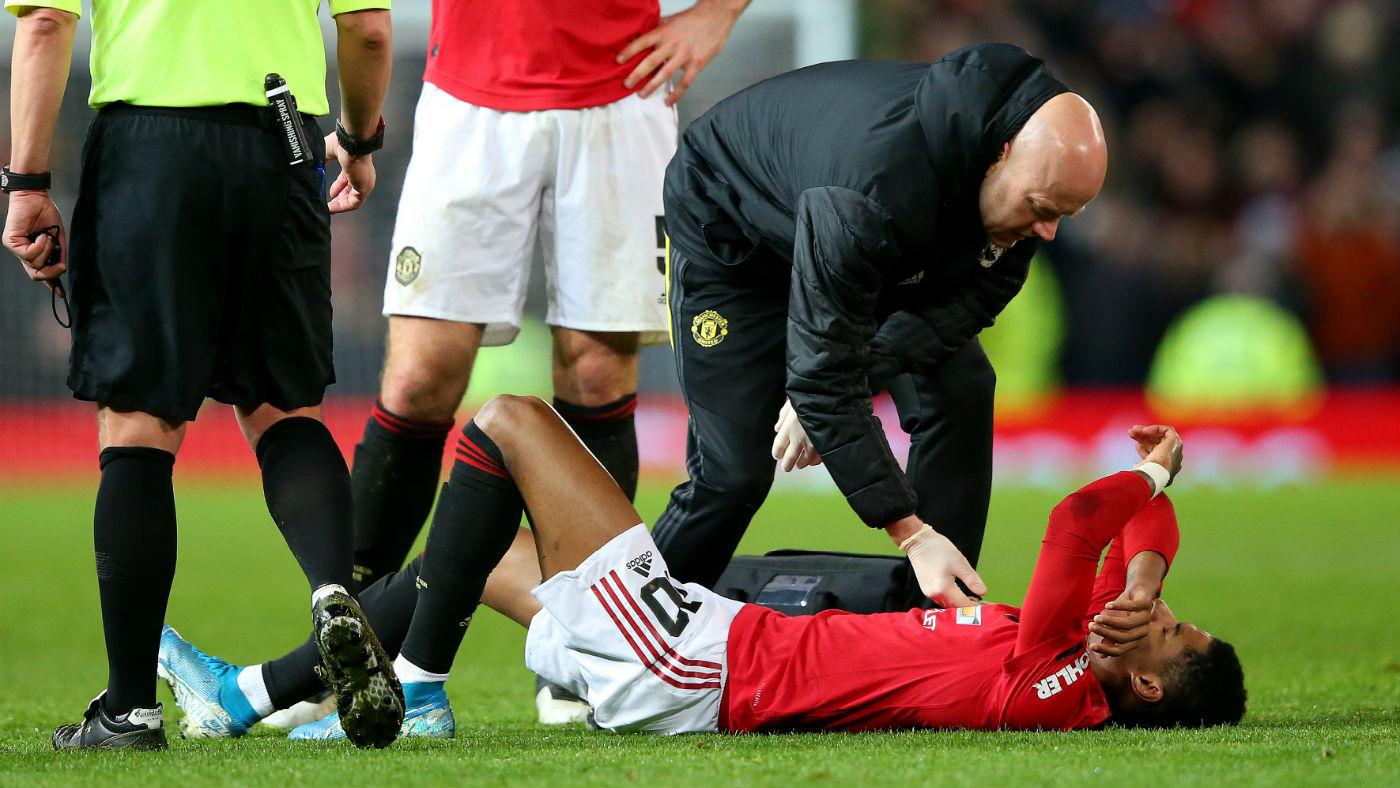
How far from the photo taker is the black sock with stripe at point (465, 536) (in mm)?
3129

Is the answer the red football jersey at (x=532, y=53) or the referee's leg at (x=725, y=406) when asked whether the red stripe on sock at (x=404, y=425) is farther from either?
the red football jersey at (x=532, y=53)

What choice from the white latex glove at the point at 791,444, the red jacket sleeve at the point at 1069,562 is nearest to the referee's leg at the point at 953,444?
the white latex glove at the point at 791,444

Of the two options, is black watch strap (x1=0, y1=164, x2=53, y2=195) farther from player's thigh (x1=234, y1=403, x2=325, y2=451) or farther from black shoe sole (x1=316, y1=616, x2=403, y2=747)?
black shoe sole (x1=316, y1=616, x2=403, y2=747)

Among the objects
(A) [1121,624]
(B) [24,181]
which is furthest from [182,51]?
(A) [1121,624]

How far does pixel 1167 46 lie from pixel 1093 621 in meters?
10.3

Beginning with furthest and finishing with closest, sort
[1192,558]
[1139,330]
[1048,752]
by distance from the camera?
[1139,330], [1192,558], [1048,752]

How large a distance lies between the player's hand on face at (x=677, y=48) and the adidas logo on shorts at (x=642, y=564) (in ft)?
4.99

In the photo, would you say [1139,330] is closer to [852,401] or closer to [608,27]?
[608,27]

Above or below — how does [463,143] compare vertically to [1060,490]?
above

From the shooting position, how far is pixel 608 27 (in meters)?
4.13

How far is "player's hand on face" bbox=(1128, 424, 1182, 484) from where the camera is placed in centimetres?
337

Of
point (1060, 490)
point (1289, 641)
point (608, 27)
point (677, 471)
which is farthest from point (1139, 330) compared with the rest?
point (608, 27)

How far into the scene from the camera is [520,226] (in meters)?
4.08

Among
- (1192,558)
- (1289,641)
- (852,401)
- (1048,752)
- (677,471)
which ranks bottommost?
(677,471)
